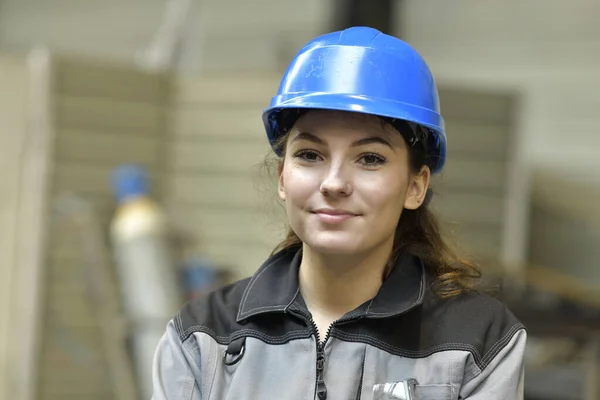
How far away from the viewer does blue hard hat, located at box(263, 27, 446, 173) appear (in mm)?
1487

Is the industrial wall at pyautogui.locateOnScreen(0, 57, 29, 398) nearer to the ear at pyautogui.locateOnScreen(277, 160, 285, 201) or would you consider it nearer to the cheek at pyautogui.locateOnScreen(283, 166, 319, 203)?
the ear at pyautogui.locateOnScreen(277, 160, 285, 201)

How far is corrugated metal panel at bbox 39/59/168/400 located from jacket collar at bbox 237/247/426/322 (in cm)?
235

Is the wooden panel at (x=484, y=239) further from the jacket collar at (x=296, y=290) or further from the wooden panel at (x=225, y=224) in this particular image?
the jacket collar at (x=296, y=290)

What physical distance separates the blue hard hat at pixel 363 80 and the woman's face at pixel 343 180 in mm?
48

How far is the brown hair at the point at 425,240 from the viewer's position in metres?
1.62

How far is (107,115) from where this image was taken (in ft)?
13.8

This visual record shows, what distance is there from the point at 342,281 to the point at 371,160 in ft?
0.74

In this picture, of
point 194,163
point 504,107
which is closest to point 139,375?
point 194,163

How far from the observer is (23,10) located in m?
8.29

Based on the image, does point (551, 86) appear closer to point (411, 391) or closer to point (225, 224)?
point (225, 224)

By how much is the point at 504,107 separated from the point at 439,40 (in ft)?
5.79

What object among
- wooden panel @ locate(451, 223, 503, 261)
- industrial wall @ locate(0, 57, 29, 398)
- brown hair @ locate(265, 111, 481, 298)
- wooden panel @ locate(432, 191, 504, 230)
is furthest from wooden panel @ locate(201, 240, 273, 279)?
brown hair @ locate(265, 111, 481, 298)

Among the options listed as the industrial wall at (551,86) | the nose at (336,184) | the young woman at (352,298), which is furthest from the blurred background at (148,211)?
the nose at (336,184)

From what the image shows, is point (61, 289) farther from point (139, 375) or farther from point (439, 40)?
point (439, 40)
